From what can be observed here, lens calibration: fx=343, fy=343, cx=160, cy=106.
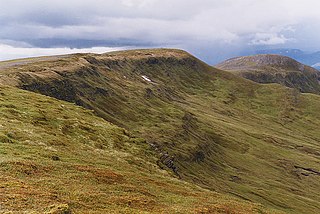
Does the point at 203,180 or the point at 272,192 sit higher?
the point at 203,180

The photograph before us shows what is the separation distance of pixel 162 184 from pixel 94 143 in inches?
1133

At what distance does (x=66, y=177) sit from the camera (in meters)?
46.3

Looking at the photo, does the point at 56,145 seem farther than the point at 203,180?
No

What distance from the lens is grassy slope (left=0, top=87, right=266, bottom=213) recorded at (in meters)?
35.8

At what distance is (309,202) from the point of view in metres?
182

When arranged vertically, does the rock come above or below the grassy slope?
above

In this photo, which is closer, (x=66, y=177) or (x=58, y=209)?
(x=58, y=209)

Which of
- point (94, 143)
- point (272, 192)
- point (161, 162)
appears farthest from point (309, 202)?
point (94, 143)

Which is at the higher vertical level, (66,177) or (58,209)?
(58,209)

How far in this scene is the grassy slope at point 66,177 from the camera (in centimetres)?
3575

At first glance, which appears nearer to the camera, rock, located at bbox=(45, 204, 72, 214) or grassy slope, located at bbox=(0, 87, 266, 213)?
rock, located at bbox=(45, 204, 72, 214)

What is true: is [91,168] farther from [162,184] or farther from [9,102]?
[9,102]

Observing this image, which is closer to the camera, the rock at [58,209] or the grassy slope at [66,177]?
the rock at [58,209]

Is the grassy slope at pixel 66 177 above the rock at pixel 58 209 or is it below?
below
